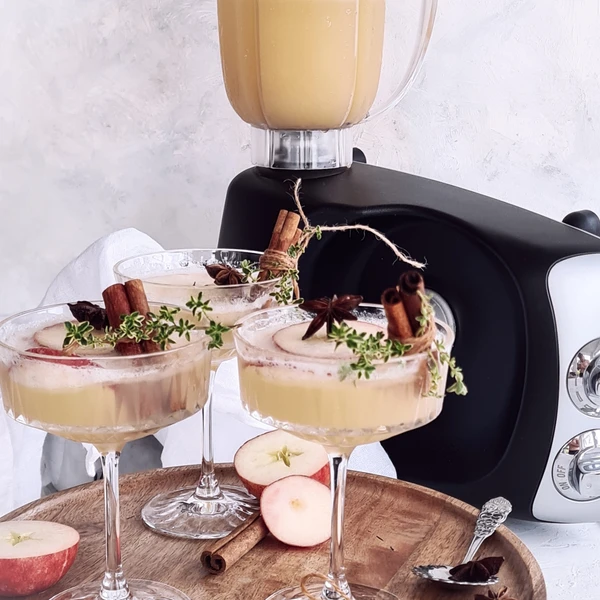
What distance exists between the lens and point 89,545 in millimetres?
811

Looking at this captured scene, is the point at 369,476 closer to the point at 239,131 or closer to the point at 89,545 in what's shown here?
the point at 89,545


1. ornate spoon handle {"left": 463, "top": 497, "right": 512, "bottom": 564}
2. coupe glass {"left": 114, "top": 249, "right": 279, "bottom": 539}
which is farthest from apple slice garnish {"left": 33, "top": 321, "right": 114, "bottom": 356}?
ornate spoon handle {"left": 463, "top": 497, "right": 512, "bottom": 564}

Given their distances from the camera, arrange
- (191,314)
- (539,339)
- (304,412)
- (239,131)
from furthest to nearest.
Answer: (239,131)
(539,339)
(191,314)
(304,412)

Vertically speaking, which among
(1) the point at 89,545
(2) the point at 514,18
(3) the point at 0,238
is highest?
(2) the point at 514,18

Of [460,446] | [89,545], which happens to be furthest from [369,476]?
[89,545]

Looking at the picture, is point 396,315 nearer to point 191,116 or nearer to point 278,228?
point 278,228

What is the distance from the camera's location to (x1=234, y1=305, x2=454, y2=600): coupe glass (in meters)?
0.58

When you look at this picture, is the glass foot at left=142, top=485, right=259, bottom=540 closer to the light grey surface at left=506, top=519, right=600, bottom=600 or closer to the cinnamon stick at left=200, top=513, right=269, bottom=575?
the cinnamon stick at left=200, top=513, right=269, bottom=575

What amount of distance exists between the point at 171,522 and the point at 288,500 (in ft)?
0.36

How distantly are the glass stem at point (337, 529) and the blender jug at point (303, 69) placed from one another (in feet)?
1.70

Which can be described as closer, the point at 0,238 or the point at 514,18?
the point at 514,18

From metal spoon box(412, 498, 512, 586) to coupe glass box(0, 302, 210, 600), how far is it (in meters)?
0.23

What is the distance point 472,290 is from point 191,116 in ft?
2.36

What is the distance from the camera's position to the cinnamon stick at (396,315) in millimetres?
572
